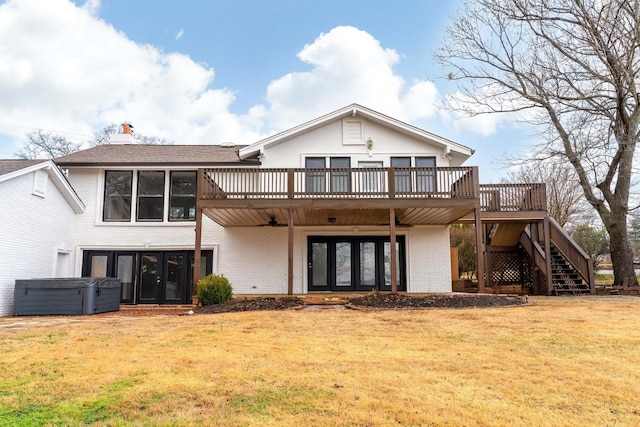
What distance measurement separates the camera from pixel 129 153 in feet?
50.7

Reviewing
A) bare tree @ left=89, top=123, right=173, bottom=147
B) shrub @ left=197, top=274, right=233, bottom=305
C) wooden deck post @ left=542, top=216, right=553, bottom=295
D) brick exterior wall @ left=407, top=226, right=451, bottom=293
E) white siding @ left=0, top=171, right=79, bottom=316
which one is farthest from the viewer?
bare tree @ left=89, top=123, right=173, bottom=147

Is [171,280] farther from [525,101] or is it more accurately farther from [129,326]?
[525,101]

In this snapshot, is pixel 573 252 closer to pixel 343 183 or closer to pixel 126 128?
pixel 343 183

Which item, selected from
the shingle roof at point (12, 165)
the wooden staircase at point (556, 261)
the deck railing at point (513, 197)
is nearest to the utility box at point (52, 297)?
the shingle roof at point (12, 165)

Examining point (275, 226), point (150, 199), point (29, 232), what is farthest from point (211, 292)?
point (29, 232)

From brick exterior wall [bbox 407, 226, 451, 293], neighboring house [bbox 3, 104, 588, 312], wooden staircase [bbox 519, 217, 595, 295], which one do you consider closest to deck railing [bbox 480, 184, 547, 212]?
neighboring house [bbox 3, 104, 588, 312]

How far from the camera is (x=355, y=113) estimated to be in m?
14.5

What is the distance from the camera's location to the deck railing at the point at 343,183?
12.0 meters

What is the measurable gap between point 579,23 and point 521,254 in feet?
28.3

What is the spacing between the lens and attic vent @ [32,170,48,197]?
12.2 meters

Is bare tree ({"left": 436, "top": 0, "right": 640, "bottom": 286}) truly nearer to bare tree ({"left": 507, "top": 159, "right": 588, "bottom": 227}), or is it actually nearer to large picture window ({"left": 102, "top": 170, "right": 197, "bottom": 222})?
bare tree ({"left": 507, "top": 159, "right": 588, "bottom": 227})

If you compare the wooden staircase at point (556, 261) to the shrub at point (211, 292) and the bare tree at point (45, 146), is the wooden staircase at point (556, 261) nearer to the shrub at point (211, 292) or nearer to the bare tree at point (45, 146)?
the shrub at point (211, 292)

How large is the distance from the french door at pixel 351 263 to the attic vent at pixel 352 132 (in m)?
3.31

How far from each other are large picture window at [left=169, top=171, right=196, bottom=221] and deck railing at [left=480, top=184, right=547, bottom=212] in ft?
32.1
